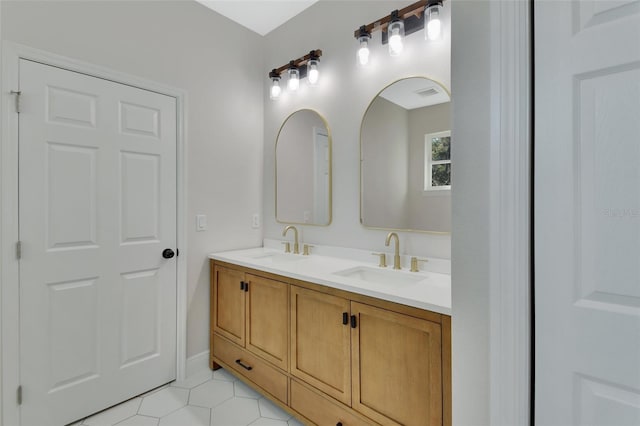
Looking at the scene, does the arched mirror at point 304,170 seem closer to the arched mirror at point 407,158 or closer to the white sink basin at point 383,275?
the arched mirror at point 407,158

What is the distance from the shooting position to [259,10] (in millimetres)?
2318

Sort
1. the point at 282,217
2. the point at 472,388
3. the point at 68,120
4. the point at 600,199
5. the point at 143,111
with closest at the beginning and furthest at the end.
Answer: the point at 600,199 < the point at 472,388 < the point at 68,120 < the point at 143,111 < the point at 282,217

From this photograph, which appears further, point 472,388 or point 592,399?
point 472,388

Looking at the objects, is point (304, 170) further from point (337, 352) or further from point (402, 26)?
point (337, 352)

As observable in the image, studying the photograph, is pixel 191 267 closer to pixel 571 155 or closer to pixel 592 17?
pixel 571 155

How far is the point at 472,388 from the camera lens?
0.93 m

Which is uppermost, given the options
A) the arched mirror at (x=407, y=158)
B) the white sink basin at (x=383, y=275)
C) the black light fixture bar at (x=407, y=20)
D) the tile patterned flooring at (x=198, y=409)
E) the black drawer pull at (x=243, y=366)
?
the black light fixture bar at (x=407, y=20)

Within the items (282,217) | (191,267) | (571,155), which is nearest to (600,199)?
(571,155)

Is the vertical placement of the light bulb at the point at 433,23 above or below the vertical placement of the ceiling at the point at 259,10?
below

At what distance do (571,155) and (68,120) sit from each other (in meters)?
2.26

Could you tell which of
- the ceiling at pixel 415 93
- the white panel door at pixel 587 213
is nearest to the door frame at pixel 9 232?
the ceiling at pixel 415 93

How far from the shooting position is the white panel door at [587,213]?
0.77 m

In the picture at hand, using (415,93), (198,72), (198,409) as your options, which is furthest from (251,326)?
(198,72)

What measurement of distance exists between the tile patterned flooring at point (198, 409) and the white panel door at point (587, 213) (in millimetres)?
1377
